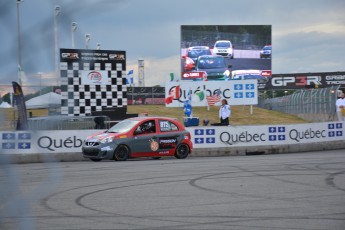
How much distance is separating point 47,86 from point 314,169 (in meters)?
11.8

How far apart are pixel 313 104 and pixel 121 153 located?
70.1 ft

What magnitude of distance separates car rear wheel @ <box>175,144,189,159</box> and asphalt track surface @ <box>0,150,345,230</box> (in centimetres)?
445

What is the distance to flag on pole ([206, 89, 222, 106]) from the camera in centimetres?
3594

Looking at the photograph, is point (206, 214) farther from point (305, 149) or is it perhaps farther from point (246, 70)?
point (246, 70)

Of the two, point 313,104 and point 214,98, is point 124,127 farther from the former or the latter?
point 313,104

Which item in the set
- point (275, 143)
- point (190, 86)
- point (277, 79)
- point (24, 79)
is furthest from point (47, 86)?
point (277, 79)

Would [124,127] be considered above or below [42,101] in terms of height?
below

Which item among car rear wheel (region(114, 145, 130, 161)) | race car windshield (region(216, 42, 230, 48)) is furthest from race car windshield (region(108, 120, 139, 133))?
race car windshield (region(216, 42, 230, 48))

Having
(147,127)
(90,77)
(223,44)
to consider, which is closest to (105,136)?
(147,127)

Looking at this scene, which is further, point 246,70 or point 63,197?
point 246,70

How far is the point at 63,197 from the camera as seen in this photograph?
30.9 feet

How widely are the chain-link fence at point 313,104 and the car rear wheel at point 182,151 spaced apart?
13596 millimetres

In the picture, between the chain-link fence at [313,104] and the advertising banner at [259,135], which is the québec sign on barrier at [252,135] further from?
the chain-link fence at [313,104]

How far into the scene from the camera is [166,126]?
18672 mm
